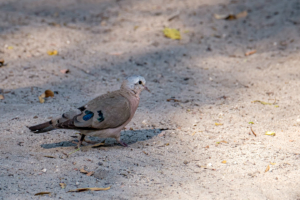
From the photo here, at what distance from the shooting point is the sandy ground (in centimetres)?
325

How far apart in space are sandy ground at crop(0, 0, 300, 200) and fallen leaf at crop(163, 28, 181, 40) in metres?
0.16

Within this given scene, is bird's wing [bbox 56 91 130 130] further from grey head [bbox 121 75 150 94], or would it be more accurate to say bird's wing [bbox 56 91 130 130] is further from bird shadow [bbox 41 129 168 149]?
bird shadow [bbox 41 129 168 149]

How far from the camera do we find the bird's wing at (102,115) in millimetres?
3551

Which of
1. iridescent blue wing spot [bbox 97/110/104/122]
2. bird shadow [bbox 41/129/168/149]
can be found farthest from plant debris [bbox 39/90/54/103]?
iridescent blue wing spot [bbox 97/110/104/122]

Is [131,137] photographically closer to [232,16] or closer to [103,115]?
[103,115]

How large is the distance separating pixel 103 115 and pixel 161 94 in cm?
185

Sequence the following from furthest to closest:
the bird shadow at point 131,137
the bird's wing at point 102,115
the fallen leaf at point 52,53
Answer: the fallen leaf at point 52,53
the bird shadow at point 131,137
the bird's wing at point 102,115

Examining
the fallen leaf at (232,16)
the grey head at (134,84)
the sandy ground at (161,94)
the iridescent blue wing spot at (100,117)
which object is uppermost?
the grey head at (134,84)

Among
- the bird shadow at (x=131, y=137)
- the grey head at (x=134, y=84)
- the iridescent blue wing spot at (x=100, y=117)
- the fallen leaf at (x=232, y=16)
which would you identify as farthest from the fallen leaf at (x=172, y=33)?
the iridescent blue wing spot at (x=100, y=117)

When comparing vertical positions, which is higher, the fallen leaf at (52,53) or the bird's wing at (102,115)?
the bird's wing at (102,115)

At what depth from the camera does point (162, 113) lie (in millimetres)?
4723

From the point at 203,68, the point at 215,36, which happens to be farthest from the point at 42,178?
the point at 215,36

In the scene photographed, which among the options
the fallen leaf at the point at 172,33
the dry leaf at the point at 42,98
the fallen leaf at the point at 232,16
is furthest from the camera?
the fallen leaf at the point at 232,16

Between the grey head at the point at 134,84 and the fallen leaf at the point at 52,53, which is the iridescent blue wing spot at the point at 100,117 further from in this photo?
the fallen leaf at the point at 52,53
